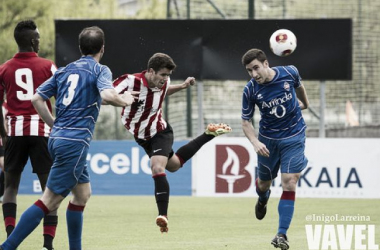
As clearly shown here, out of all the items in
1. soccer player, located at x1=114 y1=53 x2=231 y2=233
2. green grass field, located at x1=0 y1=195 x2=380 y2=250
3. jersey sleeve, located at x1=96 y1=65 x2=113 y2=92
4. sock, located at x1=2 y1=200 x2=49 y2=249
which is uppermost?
jersey sleeve, located at x1=96 y1=65 x2=113 y2=92

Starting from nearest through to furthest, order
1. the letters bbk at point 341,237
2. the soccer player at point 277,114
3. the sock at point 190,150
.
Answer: the letters bbk at point 341,237 < the soccer player at point 277,114 < the sock at point 190,150

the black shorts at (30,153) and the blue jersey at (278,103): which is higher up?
the blue jersey at (278,103)

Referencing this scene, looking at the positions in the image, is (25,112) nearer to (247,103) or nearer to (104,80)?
(104,80)

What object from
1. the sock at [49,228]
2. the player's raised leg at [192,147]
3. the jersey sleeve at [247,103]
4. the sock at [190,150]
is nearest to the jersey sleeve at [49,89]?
the sock at [49,228]

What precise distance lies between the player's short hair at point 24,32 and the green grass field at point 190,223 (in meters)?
2.14

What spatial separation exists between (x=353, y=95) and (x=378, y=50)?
1188 mm

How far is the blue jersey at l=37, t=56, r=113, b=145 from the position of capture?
782 centimetres

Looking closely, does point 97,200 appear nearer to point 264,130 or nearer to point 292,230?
point 292,230

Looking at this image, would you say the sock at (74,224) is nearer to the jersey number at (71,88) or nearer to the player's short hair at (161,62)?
the jersey number at (71,88)

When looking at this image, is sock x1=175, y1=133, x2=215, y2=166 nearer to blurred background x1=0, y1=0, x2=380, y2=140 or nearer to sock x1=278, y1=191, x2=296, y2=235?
sock x1=278, y1=191, x2=296, y2=235

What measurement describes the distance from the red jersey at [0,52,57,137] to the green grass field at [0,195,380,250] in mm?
1375

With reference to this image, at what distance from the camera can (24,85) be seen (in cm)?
900

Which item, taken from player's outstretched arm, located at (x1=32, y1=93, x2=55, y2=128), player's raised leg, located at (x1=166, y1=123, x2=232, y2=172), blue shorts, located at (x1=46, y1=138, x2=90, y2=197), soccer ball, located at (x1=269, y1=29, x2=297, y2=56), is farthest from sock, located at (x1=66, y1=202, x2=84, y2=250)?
soccer ball, located at (x1=269, y1=29, x2=297, y2=56)

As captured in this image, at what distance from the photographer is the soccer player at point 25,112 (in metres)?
9.00
